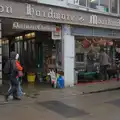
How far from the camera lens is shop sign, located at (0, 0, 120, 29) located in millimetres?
11898

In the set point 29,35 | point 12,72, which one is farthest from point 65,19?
point 12,72

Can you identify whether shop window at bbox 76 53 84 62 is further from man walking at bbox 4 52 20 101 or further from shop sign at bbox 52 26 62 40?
man walking at bbox 4 52 20 101

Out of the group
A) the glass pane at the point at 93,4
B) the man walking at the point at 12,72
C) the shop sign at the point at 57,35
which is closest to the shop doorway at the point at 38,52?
the shop sign at the point at 57,35

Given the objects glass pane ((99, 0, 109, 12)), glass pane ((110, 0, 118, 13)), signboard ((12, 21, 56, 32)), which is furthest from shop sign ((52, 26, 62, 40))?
glass pane ((110, 0, 118, 13))

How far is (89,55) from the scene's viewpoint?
1650cm

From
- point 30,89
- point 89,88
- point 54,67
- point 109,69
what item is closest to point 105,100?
point 89,88

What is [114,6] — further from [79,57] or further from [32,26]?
[32,26]

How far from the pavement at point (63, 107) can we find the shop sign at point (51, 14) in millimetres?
3639

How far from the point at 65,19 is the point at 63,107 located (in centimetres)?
586

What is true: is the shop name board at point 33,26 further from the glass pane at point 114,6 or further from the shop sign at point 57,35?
the glass pane at point 114,6

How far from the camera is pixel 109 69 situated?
16.7 metres

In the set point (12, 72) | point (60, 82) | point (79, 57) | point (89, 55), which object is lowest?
point (60, 82)

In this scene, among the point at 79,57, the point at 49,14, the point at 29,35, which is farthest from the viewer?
the point at 29,35

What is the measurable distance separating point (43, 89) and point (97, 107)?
4.29 m
